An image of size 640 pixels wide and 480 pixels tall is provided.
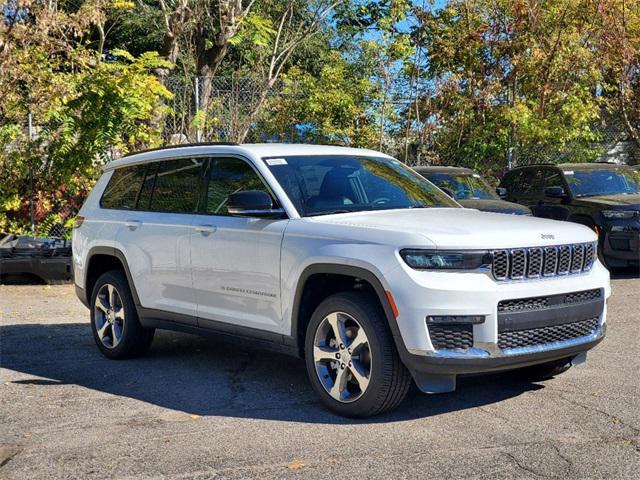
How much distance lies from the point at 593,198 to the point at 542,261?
8364 mm

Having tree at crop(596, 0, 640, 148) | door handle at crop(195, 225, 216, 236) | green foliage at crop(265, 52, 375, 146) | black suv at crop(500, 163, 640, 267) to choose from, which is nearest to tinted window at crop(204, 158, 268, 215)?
door handle at crop(195, 225, 216, 236)

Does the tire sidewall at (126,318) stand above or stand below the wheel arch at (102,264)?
below

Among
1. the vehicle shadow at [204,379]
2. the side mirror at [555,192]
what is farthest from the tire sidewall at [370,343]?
the side mirror at [555,192]

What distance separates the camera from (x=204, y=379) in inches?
278

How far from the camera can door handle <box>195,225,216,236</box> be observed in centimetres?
672

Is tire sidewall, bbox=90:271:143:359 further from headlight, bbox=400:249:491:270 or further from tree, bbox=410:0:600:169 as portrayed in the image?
tree, bbox=410:0:600:169

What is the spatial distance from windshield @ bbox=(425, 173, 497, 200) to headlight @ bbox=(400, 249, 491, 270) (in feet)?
25.4

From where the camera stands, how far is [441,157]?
59.3ft

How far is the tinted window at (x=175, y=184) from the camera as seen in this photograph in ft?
23.6

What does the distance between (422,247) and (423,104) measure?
42.3ft

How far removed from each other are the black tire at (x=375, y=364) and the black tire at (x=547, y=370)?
1407 mm

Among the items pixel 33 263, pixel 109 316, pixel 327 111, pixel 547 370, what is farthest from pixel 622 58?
pixel 109 316

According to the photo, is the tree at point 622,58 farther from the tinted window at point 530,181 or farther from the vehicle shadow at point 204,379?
the vehicle shadow at point 204,379

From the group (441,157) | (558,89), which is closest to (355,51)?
(441,157)
